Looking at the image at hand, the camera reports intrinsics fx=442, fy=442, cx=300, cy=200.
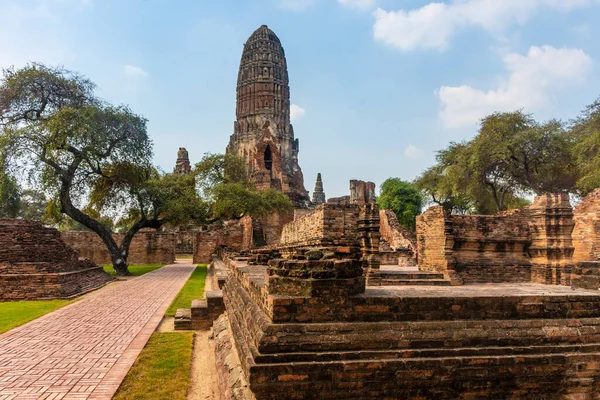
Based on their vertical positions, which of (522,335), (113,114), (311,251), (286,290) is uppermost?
(113,114)

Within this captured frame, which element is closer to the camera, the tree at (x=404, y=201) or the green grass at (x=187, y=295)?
the green grass at (x=187, y=295)

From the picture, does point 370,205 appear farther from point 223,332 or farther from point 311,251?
point 311,251

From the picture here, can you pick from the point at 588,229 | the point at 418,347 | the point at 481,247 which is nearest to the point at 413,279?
the point at 481,247

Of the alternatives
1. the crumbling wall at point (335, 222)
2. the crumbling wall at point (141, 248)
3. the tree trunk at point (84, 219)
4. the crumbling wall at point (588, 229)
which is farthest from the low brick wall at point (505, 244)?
the crumbling wall at point (141, 248)

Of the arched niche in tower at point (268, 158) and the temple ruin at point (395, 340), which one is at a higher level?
the arched niche in tower at point (268, 158)

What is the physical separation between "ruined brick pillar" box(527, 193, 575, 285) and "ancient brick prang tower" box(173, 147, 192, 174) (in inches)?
1734

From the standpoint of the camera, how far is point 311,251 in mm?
3939

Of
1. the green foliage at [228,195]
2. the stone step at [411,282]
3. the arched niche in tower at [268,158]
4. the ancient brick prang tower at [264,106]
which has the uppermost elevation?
the ancient brick prang tower at [264,106]

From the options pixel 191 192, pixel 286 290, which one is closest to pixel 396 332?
pixel 286 290

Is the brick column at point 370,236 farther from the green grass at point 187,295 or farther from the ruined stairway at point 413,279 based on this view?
the green grass at point 187,295

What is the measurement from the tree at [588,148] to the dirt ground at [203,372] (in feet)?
63.4

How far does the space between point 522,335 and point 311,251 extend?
196cm

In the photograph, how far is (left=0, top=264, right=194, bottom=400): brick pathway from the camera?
180 inches

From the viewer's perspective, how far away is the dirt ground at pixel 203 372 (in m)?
4.59
